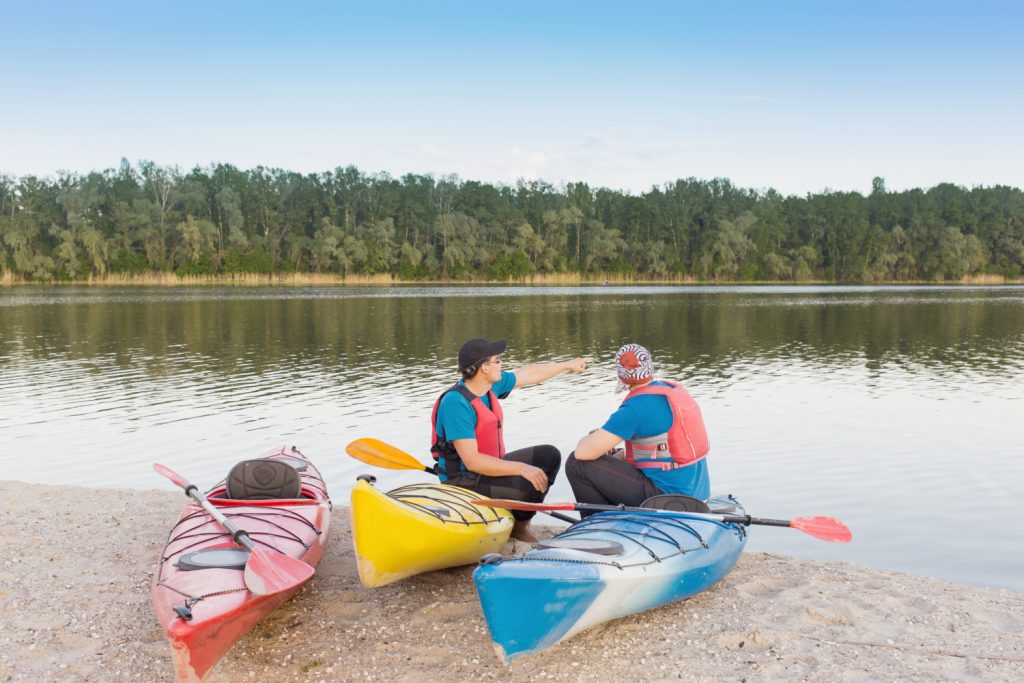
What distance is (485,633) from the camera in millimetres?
4758

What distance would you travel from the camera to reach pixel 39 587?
214 inches

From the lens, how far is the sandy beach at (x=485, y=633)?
430 centimetres

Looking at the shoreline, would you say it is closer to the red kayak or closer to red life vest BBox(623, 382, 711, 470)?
the red kayak

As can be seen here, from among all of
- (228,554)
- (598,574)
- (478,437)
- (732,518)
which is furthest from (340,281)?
(598,574)

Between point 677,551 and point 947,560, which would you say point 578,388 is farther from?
point 677,551

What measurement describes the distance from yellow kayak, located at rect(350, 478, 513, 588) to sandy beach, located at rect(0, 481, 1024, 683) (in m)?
0.27

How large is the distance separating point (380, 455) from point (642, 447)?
2.33 metres

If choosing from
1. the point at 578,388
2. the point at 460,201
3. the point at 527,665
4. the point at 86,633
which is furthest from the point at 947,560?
the point at 460,201

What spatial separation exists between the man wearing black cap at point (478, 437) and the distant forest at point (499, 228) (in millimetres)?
71528

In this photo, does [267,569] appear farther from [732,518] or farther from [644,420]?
[732,518]

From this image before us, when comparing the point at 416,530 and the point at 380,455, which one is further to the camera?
the point at 380,455

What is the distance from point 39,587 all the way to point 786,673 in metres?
4.73

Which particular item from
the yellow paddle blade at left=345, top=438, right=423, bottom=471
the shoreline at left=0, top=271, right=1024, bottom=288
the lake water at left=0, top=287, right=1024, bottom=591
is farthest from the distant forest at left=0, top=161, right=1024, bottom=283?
the yellow paddle blade at left=345, top=438, right=423, bottom=471

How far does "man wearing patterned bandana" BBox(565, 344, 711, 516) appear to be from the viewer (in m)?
5.59
